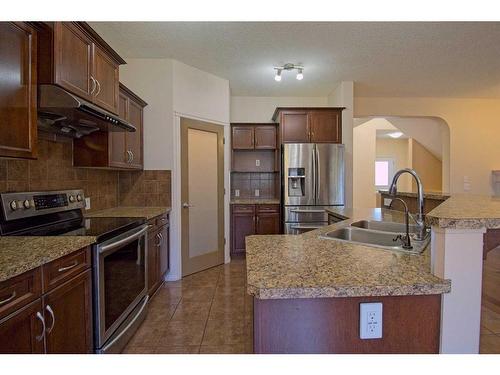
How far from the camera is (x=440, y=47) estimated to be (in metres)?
3.15

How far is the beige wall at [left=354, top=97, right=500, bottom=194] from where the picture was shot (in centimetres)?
511

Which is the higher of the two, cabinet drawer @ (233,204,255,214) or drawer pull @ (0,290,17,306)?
cabinet drawer @ (233,204,255,214)

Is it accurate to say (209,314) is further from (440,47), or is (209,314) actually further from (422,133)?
(422,133)

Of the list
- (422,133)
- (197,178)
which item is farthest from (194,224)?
(422,133)

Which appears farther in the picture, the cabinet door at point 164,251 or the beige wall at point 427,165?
the beige wall at point 427,165

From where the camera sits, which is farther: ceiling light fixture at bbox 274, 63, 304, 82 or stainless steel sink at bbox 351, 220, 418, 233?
ceiling light fixture at bbox 274, 63, 304, 82

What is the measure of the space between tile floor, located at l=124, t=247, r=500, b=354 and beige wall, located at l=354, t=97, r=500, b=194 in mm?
2164

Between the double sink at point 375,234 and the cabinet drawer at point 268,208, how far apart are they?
2.15m

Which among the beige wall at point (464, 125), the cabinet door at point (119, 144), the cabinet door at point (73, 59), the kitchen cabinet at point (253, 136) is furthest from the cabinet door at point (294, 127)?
the cabinet door at point (73, 59)

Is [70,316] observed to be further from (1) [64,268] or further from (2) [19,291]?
(2) [19,291]

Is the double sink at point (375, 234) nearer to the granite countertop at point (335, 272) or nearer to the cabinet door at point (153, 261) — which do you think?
the granite countertop at point (335, 272)

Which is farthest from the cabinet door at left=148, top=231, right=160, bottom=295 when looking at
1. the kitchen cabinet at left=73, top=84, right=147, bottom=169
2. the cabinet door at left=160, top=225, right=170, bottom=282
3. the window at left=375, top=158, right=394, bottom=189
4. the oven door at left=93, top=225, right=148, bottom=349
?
the window at left=375, top=158, right=394, bottom=189

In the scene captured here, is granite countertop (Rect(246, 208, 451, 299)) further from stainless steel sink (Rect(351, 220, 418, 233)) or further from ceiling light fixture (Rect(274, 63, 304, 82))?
ceiling light fixture (Rect(274, 63, 304, 82))

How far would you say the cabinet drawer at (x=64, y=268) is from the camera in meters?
1.31
